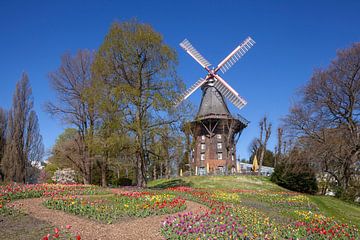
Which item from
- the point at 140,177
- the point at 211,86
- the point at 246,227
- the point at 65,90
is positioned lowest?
the point at 246,227

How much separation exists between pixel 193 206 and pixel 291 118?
19634 millimetres

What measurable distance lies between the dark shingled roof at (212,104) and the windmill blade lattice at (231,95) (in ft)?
2.68

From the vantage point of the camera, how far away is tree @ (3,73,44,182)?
23844 millimetres

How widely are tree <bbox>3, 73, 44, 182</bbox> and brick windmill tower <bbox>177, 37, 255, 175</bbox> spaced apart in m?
20.9

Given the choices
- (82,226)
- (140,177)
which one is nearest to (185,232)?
(82,226)

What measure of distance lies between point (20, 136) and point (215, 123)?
83.5ft

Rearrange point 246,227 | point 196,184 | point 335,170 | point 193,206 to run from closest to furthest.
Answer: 1. point 246,227
2. point 193,206
3. point 335,170
4. point 196,184

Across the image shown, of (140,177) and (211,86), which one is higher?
(211,86)

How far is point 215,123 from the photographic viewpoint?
42.6m

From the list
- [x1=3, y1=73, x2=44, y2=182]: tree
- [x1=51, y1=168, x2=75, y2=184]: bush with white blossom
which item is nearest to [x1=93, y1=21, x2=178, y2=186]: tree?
[x1=3, y1=73, x2=44, y2=182]: tree

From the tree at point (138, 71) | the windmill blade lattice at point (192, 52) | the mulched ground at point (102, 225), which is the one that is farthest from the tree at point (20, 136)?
the windmill blade lattice at point (192, 52)

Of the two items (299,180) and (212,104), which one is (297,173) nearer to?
(299,180)

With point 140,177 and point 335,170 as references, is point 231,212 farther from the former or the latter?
point 335,170

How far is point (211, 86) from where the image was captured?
4462 centimetres
